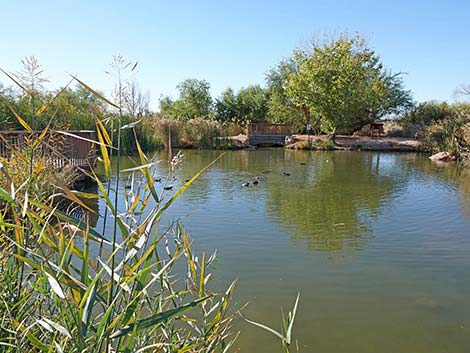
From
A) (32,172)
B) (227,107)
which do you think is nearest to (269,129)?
(227,107)

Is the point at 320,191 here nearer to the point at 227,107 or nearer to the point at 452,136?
the point at 452,136

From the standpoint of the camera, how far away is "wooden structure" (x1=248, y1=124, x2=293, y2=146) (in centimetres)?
2653

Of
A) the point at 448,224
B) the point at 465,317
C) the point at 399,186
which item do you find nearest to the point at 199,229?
the point at 465,317

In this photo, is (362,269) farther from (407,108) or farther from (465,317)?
(407,108)

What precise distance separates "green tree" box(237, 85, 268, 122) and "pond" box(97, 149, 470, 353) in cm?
2321

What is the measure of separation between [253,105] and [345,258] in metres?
29.4

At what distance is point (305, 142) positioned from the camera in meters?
24.1

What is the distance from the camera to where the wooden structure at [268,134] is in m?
26.5

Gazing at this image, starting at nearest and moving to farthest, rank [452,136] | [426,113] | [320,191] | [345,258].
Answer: [345,258] < [320,191] < [452,136] < [426,113]

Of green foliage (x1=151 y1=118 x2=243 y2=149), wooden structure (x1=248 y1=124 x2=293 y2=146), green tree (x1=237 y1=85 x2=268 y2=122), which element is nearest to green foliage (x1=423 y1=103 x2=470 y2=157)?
wooden structure (x1=248 y1=124 x2=293 y2=146)

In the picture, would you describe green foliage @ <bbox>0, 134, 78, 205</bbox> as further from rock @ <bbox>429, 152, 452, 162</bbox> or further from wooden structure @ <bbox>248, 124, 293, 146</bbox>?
wooden structure @ <bbox>248, 124, 293, 146</bbox>

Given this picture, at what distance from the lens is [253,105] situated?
33.5 metres

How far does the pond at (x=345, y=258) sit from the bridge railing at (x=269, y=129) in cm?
1679

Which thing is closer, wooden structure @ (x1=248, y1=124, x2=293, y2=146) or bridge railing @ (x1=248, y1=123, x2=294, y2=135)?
wooden structure @ (x1=248, y1=124, x2=293, y2=146)
